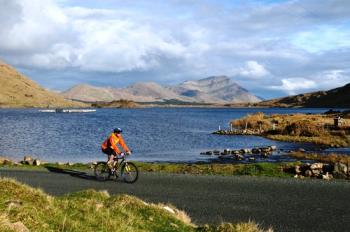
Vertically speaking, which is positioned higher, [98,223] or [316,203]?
[98,223]

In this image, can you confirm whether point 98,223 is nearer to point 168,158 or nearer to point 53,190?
point 53,190

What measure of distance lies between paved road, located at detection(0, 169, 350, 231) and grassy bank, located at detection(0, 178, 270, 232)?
388 cm

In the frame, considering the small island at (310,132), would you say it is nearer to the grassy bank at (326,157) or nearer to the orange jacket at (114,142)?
the grassy bank at (326,157)

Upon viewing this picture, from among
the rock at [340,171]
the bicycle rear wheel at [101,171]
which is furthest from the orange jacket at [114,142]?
the rock at [340,171]

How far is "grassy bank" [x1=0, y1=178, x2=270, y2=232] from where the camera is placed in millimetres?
8812

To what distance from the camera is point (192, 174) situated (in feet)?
95.1

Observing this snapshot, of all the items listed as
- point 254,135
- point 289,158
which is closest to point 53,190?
point 289,158

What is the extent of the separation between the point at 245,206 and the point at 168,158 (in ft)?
89.4

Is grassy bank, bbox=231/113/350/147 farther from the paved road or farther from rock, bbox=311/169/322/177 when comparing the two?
the paved road

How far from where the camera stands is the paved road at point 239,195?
17.0m

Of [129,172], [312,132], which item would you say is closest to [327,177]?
[129,172]

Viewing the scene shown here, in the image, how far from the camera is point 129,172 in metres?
25.4

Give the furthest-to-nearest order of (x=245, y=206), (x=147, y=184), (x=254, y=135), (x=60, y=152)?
(x=254, y=135) < (x=60, y=152) < (x=147, y=184) < (x=245, y=206)

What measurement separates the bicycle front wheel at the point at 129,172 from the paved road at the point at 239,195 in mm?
560
